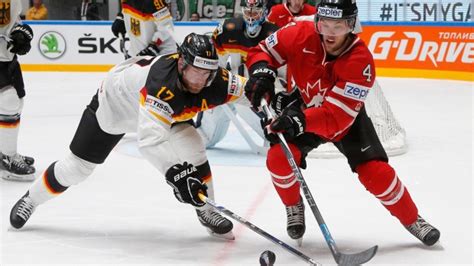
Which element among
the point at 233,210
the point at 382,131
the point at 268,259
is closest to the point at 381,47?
the point at 382,131

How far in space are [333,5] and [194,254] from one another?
1081 mm

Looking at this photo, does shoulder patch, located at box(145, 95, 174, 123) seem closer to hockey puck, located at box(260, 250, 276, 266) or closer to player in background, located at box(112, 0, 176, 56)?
hockey puck, located at box(260, 250, 276, 266)

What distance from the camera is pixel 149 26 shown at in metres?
5.95

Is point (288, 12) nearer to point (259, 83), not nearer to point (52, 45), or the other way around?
point (259, 83)

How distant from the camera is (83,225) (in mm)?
3602

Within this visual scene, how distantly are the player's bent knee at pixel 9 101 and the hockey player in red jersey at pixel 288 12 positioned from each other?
194 cm

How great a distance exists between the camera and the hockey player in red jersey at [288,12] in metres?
5.63

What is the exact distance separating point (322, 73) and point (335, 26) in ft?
0.70

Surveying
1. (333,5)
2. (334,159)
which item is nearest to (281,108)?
(333,5)

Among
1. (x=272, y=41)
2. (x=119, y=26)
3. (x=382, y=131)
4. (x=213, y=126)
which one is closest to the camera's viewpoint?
(x=272, y=41)

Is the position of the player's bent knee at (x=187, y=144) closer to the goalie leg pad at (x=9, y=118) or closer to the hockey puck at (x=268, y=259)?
the hockey puck at (x=268, y=259)

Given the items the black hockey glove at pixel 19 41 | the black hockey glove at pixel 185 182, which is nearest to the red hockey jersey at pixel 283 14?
the black hockey glove at pixel 19 41

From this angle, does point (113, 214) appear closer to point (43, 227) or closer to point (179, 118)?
point (43, 227)

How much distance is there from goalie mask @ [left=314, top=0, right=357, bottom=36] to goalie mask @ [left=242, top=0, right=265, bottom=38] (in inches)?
77.9
